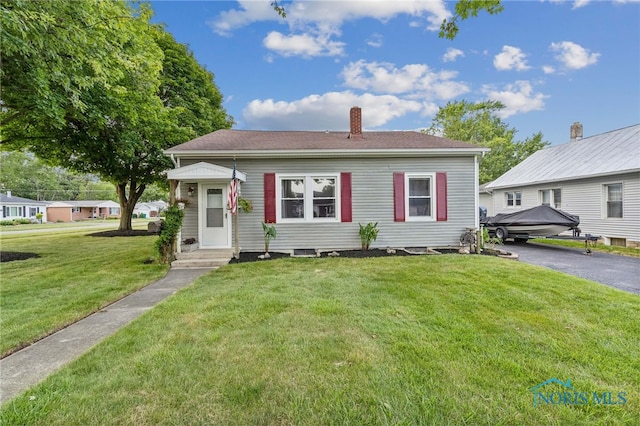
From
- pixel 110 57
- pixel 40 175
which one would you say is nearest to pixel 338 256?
pixel 110 57

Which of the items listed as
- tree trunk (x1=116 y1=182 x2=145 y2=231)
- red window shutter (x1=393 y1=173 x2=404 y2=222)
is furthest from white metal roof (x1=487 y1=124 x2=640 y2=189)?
tree trunk (x1=116 y1=182 x2=145 y2=231)

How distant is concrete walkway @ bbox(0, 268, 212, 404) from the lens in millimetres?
2404

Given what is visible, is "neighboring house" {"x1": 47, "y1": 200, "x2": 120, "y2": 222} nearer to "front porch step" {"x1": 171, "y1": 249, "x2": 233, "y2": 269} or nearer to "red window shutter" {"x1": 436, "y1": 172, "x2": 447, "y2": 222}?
"front porch step" {"x1": 171, "y1": 249, "x2": 233, "y2": 269}

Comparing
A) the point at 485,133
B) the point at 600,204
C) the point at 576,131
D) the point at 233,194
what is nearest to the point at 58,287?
the point at 233,194

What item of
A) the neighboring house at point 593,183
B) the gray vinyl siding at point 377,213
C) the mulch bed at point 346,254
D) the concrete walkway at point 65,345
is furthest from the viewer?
the neighboring house at point 593,183

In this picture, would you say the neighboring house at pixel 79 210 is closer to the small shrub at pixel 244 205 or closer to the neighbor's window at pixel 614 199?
the small shrub at pixel 244 205

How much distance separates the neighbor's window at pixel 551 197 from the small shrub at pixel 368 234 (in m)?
10.1

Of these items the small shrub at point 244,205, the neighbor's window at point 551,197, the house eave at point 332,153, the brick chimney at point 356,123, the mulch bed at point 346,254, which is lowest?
the mulch bed at point 346,254

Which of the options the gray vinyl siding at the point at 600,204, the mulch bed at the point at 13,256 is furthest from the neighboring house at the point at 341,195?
the gray vinyl siding at the point at 600,204

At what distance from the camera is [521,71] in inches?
611

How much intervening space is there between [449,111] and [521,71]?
10669 mm

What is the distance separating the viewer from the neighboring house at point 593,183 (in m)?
9.92

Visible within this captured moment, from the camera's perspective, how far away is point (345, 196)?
8555 mm

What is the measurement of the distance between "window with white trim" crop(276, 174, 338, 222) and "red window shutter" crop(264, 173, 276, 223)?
0.18 meters
